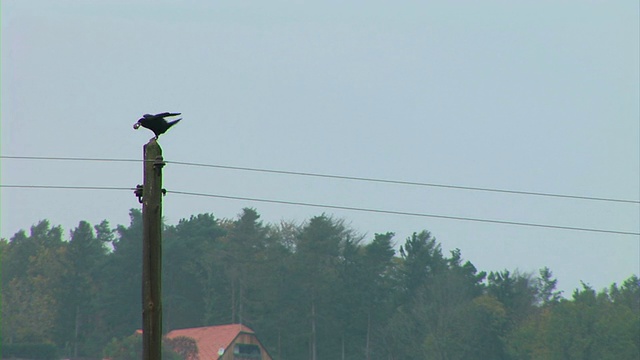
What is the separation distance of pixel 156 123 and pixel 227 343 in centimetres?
13431

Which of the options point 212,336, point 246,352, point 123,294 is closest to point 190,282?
point 123,294

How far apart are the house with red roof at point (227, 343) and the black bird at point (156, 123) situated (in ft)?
438

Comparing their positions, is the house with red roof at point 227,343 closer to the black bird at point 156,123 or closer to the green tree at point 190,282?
the green tree at point 190,282

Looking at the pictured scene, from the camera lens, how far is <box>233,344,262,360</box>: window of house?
5980 inches

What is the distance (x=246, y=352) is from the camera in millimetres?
153375

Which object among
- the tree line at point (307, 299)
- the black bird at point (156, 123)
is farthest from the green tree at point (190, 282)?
the black bird at point (156, 123)

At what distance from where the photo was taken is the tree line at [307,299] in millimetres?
156125

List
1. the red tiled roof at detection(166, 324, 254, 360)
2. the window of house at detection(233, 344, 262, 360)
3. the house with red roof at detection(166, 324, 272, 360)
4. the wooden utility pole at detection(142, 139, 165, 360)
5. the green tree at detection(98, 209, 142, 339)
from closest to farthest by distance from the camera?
the wooden utility pole at detection(142, 139, 165, 360) → the red tiled roof at detection(166, 324, 254, 360) → the house with red roof at detection(166, 324, 272, 360) → the window of house at detection(233, 344, 262, 360) → the green tree at detection(98, 209, 142, 339)

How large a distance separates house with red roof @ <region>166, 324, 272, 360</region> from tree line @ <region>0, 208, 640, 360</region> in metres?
6.41

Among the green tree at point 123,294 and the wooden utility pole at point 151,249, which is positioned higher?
the green tree at point 123,294

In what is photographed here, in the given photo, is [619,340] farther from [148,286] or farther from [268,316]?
[148,286]

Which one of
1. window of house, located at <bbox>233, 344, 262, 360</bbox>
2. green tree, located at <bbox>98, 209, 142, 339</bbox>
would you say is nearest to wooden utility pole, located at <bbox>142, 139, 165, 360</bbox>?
window of house, located at <bbox>233, 344, 262, 360</bbox>

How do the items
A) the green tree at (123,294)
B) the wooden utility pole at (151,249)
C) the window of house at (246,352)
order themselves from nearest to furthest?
the wooden utility pole at (151,249) → the window of house at (246,352) → the green tree at (123,294)

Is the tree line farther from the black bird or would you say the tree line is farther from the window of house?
the black bird
